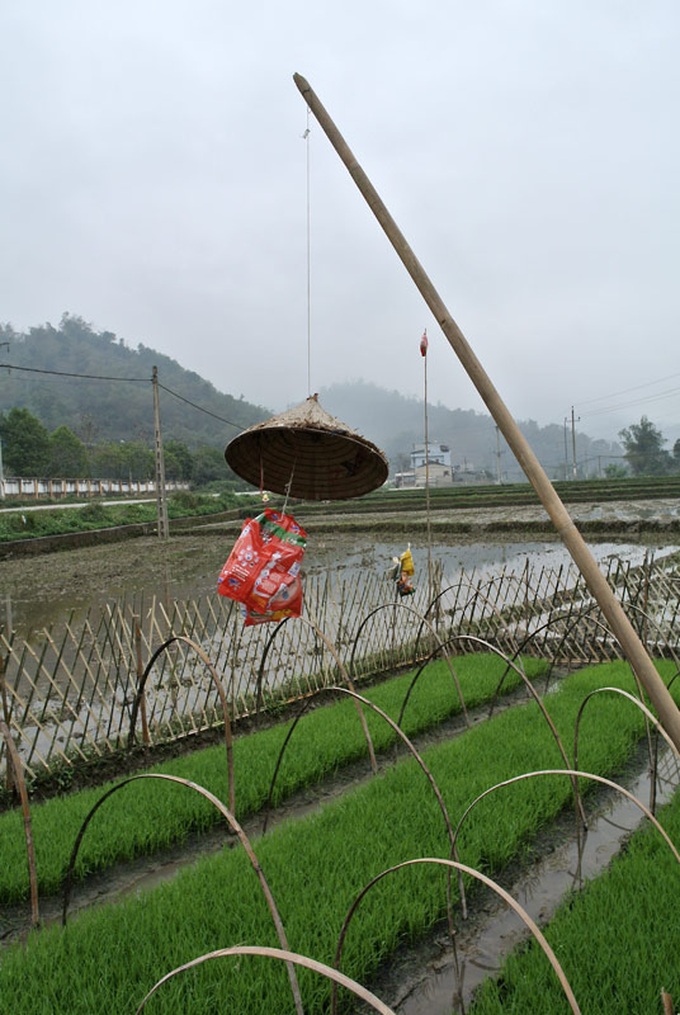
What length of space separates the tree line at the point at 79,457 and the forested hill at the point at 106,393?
13.7 ft

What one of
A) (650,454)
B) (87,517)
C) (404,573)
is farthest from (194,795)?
(650,454)

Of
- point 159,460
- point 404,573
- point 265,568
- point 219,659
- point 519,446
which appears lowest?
point 219,659

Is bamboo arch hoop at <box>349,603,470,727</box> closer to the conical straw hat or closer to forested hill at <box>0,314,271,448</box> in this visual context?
the conical straw hat

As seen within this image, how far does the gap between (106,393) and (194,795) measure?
278ft

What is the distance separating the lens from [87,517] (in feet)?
88.5

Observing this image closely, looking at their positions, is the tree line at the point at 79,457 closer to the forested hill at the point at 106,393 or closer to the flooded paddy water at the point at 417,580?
the forested hill at the point at 106,393

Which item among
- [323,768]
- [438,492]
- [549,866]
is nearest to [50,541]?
[323,768]

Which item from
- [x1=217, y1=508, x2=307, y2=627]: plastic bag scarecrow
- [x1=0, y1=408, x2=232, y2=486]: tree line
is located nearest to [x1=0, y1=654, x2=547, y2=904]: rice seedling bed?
[x1=217, y1=508, x2=307, y2=627]: plastic bag scarecrow

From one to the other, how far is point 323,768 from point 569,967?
2.20 m

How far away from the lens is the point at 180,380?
10038 cm

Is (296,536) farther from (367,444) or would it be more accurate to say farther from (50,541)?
(50,541)

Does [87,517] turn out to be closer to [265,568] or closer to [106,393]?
[265,568]

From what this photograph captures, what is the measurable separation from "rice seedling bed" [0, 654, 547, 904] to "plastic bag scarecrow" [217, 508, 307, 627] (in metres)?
1.24

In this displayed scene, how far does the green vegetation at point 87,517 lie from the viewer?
75.9 feet
